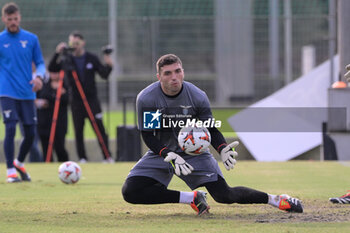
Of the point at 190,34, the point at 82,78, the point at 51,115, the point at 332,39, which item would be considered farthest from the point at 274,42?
the point at 51,115

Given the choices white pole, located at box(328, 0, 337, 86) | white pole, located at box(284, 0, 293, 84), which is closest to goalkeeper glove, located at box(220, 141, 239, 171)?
white pole, located at box(328, 0, 337, 86)

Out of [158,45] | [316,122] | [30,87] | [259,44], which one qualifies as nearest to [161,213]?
[30,87]

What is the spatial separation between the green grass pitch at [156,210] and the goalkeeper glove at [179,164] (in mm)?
445

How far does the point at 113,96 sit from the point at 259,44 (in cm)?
404

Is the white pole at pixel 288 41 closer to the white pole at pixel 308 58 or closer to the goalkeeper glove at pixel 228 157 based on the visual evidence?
the white pole at pixel 308 58

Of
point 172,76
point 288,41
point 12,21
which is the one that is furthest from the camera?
point 288,41

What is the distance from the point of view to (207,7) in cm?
1955

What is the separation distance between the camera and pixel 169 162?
732 cm

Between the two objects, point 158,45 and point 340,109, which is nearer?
point 340,109

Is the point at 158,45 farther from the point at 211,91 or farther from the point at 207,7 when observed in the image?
the point at 207,7

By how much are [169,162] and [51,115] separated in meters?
8.25

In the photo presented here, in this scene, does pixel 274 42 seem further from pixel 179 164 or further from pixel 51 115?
pixel 179 164

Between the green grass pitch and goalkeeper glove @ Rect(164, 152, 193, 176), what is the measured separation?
445 mm

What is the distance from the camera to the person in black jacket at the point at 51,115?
1497 cm
